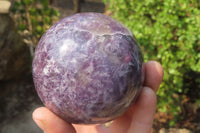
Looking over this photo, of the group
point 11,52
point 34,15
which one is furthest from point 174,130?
point 34,15

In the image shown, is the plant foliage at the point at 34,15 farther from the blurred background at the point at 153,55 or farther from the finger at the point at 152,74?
the finger at the point at 152,74

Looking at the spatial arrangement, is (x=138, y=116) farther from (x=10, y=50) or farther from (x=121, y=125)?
(x=10, y=50)

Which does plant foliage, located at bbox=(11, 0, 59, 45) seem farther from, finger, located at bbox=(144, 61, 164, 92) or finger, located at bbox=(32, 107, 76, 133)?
finger, located at bbox=(32, 107, 76, 133)

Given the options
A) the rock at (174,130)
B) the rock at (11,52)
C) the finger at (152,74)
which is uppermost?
the finger at (152,74)

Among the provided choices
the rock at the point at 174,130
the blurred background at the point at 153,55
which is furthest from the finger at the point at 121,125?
the rock at the point at 174,130

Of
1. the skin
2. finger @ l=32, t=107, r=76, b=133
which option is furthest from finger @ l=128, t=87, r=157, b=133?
finger @ l=32, t=107, r=76, b=133

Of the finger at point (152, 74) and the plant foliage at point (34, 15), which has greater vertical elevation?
the finger at point (152, 74)

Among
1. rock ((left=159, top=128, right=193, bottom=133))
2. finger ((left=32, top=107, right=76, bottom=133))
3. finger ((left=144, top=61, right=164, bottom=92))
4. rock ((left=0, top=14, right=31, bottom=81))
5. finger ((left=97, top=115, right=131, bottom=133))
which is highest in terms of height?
finger ((left=144, top=61, right=164, bottom=92))
